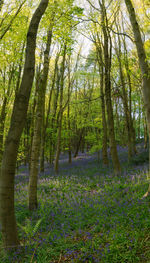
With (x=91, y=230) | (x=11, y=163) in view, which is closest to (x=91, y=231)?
(x=91, y=230)

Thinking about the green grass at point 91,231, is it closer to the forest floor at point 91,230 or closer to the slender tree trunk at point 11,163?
the forest floor at point 91,230

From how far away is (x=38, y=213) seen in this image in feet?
19.1

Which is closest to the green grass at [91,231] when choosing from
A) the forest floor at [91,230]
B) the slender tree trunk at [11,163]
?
the forest floor at [91,230]

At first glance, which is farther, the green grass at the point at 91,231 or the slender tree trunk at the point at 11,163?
the slender tree trunk at the point at 11,163

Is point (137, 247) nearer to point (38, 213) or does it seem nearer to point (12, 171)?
point (12, 171)

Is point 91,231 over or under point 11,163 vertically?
under

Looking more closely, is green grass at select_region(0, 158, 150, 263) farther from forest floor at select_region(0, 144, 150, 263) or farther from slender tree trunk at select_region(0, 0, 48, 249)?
slender tree trunk at select_region(0, 0, 48, 249)

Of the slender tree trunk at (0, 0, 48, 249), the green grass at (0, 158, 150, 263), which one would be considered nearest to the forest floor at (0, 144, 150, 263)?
the green grass at (0, 158, 150, 263)

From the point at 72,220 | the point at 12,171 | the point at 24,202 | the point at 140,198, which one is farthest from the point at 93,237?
the point at 24,202

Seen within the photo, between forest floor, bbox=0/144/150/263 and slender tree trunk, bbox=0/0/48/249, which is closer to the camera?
forest floor, bbox=0/144/150/263

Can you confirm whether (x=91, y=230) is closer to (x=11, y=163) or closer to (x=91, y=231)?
(x=91, y=231)

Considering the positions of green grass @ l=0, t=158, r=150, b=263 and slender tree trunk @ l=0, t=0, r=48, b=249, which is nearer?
green grass @ l=0, t=158, r=150, b=263

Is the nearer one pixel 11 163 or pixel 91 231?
pixel 11 163

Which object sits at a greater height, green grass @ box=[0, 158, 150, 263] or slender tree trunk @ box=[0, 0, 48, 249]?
slender tree trunk @ box=[0, 0, 48, 249]
